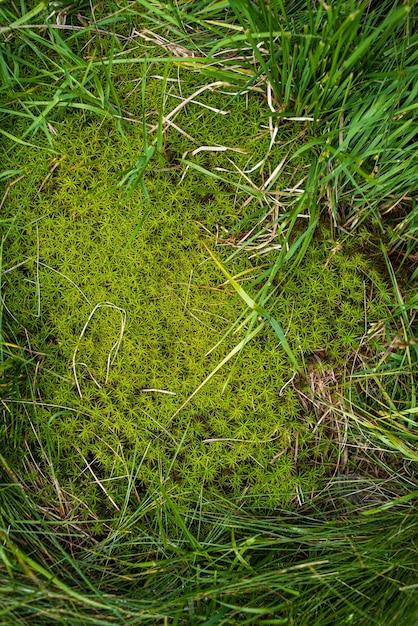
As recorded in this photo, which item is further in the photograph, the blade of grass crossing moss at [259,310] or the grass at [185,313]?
the grass at [185,313]

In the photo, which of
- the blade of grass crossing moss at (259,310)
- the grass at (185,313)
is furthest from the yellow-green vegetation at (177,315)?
the blade of grass crossing moss at (259,310)

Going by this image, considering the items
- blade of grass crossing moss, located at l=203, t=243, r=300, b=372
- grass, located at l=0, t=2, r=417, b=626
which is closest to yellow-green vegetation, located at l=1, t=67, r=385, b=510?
grass, located at l=0, t=2, r=417, b=626

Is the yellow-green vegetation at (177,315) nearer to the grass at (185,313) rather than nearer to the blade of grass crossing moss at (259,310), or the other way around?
the grass at (185,313)

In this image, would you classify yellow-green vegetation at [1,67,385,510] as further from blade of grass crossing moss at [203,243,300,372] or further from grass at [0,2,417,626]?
blade of grass crossing moss at [203,243,300,372]

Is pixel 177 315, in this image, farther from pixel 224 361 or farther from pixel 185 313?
pixel 224 361

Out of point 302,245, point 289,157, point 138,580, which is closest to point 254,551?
point 138,580
